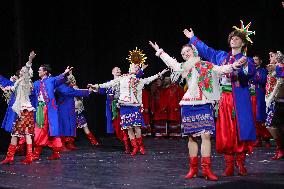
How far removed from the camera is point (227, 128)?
539 centimetres

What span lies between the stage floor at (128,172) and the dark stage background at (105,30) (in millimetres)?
3161

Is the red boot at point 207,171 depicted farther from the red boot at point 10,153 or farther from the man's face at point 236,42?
the red boot at point 10,153

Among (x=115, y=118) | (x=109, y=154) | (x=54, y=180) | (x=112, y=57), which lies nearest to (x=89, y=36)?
(x=112, y=57)

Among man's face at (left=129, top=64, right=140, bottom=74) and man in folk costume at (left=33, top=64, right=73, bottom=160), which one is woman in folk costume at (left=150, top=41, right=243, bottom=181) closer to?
man in folk costume at (left=33, top=64, right=73, bottom=160)

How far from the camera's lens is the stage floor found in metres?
4.96

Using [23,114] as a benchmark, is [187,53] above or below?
above

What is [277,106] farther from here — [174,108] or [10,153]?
[174,108]

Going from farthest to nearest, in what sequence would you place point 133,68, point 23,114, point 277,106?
point 133,68
point 23,114
point 277,106

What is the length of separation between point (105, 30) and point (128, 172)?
7211 mm

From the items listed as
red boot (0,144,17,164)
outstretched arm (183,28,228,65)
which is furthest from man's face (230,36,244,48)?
red boot (0,144,17,164)

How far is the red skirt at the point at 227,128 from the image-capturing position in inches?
211

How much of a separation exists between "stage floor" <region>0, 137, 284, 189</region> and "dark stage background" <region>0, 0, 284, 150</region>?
3161mm

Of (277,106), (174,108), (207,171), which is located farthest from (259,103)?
(207,171)

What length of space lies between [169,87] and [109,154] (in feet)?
13.7
